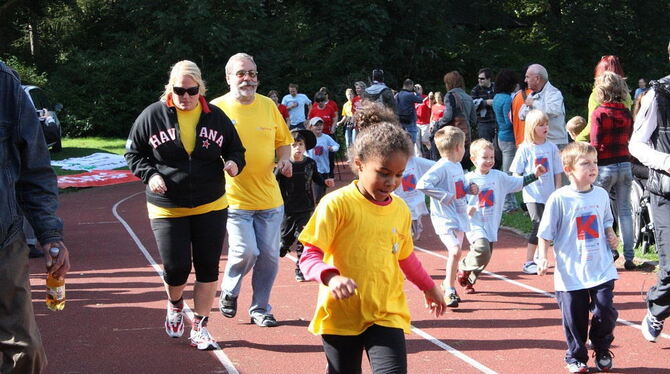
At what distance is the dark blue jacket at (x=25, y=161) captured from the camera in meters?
4.27

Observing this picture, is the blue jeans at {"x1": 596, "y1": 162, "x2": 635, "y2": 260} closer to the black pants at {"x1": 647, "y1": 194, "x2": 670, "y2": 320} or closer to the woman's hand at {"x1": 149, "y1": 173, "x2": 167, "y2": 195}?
the black pants at {"x1": 647, "y1": 194, "x2": 670, "y2": 320}

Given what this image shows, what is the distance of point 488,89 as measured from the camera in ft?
54.6

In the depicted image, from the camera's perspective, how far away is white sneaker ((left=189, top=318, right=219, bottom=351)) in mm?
7141

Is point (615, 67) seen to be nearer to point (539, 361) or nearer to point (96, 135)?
point (539, 361)

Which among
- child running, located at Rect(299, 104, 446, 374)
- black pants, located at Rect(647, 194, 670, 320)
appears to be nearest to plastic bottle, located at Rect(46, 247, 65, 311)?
child running, located at Rect(299, 104, 446, 374)

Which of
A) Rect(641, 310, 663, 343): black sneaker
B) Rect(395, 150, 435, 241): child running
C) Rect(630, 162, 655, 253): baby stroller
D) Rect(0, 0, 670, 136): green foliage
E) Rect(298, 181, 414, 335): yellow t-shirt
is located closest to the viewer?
Rect(298, 181, 414, 335): yellow t-shirt

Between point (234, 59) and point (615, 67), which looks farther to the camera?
point (615, 67)

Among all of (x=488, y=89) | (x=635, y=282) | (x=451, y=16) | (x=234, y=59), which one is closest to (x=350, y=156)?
(x=234, y=59)

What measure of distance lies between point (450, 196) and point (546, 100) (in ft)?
14.2

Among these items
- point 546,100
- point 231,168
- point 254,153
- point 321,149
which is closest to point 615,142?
point 546,100

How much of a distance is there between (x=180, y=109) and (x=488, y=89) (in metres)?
10.6

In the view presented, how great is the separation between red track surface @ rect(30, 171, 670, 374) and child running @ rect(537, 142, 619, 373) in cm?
32

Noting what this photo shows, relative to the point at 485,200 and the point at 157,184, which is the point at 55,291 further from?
the point at 485,200

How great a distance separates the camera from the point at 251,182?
25.0ft
